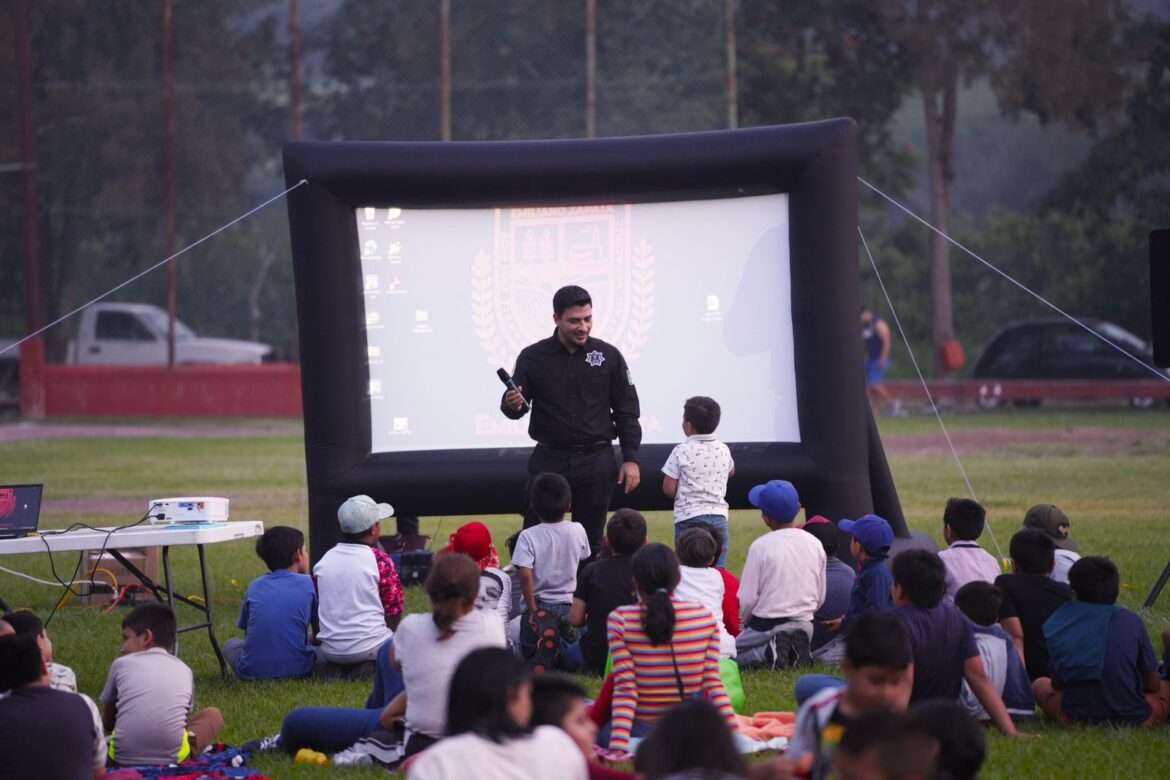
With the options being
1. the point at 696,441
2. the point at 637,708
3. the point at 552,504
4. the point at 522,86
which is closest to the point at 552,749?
the point at 637,708

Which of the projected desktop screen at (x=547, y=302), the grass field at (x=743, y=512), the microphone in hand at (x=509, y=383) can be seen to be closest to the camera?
the grass field at (x=743, y=512)

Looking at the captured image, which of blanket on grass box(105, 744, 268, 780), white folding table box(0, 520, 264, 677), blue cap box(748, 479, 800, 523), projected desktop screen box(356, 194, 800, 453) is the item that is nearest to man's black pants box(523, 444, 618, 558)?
blue cap box(748, 479, 800, 523)

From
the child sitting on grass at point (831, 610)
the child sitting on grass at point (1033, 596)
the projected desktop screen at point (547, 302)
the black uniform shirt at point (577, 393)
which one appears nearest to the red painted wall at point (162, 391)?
the projected desktop screen at point (547, 302)

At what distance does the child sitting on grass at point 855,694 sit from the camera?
13.5 feet

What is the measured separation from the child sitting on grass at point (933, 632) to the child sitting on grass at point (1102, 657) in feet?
1.88

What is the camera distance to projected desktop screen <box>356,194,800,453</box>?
996 cm

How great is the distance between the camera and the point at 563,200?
9.98 m

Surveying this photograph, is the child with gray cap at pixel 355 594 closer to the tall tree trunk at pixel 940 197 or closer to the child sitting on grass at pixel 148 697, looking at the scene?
the child sitting on grass at pixel 148 697

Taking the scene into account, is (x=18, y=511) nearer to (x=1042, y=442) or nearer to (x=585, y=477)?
(x=585, y=477)

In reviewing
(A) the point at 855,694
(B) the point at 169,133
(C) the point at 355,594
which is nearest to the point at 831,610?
(C) the point at 355,594

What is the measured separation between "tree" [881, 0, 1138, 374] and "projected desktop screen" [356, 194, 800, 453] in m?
20.0

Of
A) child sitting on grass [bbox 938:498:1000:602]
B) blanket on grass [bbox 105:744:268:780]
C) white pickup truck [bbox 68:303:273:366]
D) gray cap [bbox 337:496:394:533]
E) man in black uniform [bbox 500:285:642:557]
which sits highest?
white pickup truck [bbox 68:303:273:366]

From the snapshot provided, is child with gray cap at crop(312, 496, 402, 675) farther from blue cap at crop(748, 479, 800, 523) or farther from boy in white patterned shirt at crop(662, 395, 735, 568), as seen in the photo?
blue cap at crop(748, 479, 800, 523)

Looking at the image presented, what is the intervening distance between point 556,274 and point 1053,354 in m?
20.4
